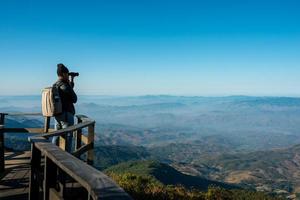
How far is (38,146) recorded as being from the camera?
4711mm

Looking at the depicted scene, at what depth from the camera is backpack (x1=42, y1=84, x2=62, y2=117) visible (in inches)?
313

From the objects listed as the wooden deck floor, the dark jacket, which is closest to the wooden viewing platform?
the wooden deck floor

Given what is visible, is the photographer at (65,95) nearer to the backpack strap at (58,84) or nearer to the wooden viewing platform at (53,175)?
the backpack strap at (58,84)

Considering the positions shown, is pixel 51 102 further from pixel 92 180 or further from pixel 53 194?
pixel 92 180

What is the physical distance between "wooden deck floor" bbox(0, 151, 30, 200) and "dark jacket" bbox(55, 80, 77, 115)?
1.71 meters

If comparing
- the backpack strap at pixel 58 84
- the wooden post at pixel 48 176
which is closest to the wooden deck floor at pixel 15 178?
the backpack strap at pixel 58 84

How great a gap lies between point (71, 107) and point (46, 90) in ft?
2.99

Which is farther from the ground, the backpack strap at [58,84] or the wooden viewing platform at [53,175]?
the backpack strap at [58,84]

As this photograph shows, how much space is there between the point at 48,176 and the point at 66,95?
4326mm

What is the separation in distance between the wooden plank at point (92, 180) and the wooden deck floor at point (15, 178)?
10.7 feet

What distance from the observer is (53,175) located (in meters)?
4.41

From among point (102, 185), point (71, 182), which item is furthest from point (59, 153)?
point (71, 182)

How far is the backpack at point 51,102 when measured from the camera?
7.94 meters

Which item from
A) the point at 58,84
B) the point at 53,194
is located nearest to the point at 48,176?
the point at 53,194
